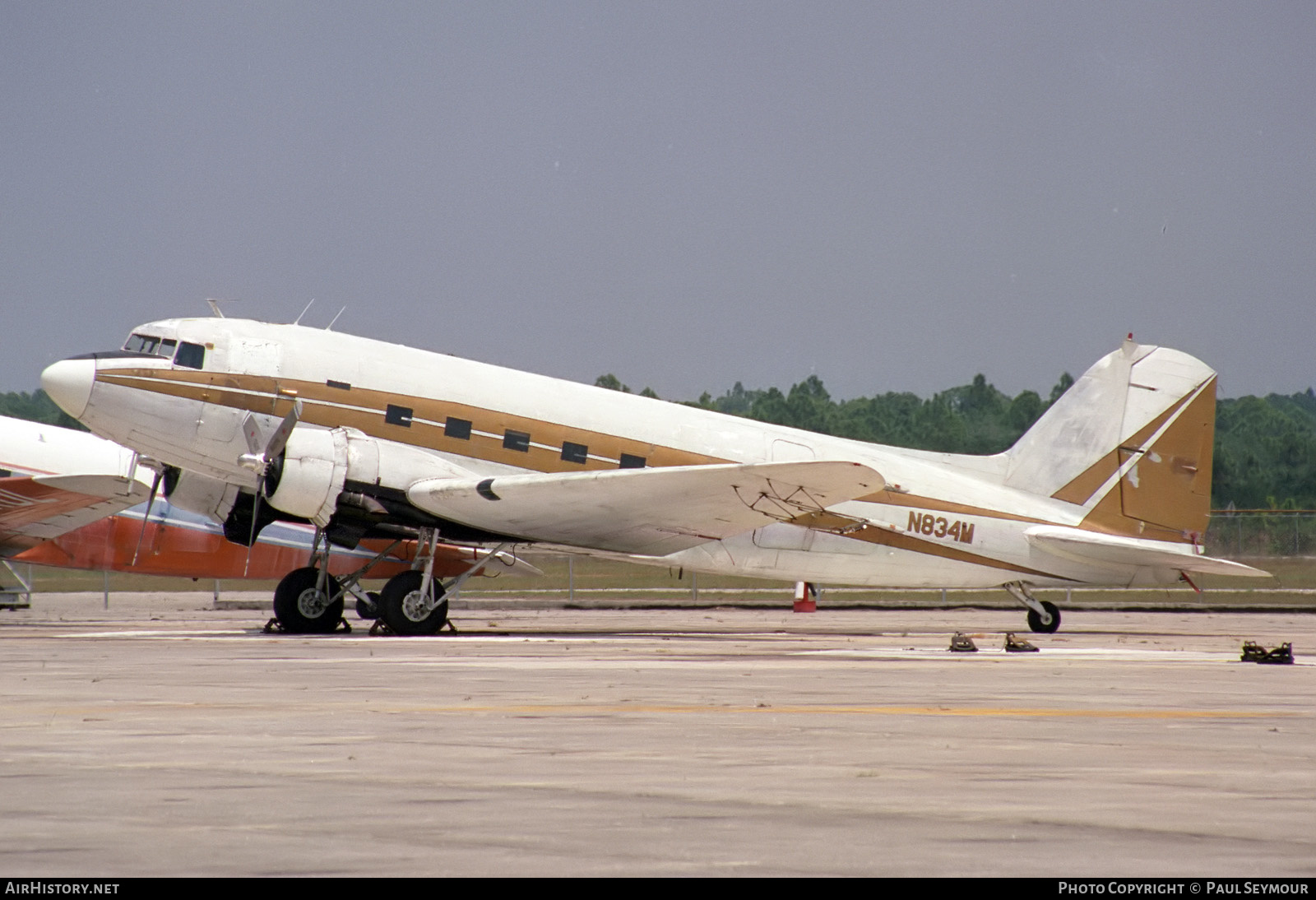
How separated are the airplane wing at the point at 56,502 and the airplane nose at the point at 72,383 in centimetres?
491

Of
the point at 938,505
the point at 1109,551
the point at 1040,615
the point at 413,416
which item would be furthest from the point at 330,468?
the point at 1109,551

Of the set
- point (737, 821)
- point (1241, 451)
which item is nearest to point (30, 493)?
point (737, 821)

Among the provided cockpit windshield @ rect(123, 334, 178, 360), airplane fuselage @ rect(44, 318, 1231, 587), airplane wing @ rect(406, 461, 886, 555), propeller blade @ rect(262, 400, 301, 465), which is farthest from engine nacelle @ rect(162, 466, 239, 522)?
airplane wing @ rect(406, 461, 886, 555)

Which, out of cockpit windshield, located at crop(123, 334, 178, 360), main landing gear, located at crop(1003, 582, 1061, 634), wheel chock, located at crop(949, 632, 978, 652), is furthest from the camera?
main landing gear, located at crop(1003, 582, 1061, 634)

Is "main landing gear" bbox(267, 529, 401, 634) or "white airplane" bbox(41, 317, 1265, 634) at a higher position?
"white airplane" bbox(41, 317, 1265, 634)

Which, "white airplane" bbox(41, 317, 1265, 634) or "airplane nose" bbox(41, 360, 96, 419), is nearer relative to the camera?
"white airplane" bbox(41, 317, 1265, 634)

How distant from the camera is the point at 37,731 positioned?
8.23 meters

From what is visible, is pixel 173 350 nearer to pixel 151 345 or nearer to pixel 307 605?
pixel 151 345

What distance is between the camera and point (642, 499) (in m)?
21.7

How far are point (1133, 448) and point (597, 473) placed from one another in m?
11.3

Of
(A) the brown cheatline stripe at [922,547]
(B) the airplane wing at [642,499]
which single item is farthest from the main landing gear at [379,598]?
(A) the brown cheatline stripe at [922,547]

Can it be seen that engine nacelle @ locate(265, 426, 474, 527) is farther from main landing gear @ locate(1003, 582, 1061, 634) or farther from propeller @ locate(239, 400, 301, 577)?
main landing gear @ locate(1003, 582, 1061, 634)

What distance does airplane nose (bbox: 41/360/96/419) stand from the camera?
2202 centimetres

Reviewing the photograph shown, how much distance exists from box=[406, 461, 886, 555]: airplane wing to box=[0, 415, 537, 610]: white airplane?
5.25 meters
